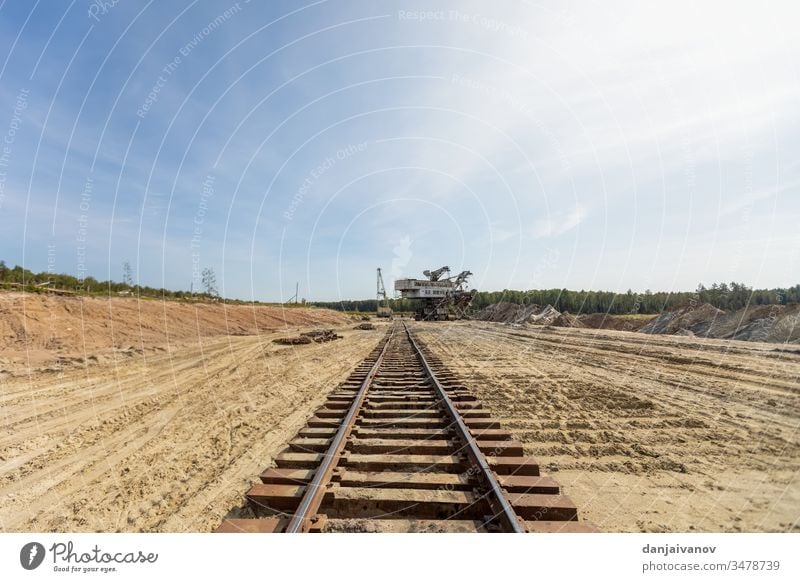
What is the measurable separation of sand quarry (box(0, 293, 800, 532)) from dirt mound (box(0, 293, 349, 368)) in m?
0.22

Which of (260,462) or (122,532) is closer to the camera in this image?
(122,532)

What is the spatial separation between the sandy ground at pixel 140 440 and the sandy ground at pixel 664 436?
374 cm

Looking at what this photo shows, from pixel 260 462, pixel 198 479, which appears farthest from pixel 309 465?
pixel 198 479

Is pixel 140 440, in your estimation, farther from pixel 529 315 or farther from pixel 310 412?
pixel 529 315

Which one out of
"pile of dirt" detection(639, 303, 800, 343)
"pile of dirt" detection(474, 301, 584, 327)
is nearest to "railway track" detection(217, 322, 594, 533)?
"pile of dirt" detection(639, 303, 800, 343)

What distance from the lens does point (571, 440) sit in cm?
480

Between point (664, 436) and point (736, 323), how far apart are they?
2367cm

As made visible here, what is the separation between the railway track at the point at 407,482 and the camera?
2.68 metres

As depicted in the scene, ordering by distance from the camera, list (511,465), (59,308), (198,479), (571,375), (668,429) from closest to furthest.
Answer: (511,465) < (198,479) < (668,429) < (571,375) < (59,308)

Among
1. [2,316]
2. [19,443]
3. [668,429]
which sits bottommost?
[19,443]

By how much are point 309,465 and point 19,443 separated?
5137 millimetres
